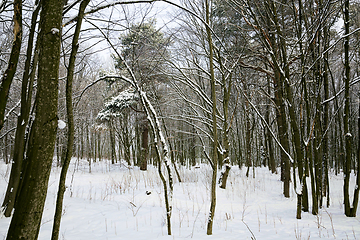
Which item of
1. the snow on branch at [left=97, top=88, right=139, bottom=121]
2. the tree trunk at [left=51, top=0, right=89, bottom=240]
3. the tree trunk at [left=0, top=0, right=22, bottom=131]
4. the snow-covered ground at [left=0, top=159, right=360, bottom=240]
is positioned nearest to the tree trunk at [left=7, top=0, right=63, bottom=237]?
the tree trunk at [left=51, top=0, right=89, bottom=240]

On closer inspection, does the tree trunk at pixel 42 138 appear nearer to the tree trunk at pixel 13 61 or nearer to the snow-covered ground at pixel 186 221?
the tree trunk at pixel 13 61

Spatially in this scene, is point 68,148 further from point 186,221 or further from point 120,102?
point 120,102

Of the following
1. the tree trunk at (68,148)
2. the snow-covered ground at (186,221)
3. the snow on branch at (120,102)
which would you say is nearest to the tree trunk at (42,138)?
the tree trunk at (68,148)

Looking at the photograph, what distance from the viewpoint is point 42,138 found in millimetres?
1341

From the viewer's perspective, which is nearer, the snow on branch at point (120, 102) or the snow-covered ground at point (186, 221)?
the snow-covered ground at point (186, 221)

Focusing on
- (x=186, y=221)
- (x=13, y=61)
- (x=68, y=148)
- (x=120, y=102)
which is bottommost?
(x=186, y=221)

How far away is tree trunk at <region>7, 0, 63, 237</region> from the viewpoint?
1.26 m

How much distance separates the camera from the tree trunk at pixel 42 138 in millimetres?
1262

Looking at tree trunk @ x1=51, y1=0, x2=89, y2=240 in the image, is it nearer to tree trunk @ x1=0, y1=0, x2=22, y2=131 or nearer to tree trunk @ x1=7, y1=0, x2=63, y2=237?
tree trunk @ x1=7, y1=0, x2=63, y2=237

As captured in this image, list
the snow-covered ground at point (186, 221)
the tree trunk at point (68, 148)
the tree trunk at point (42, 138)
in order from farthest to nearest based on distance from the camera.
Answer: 1. the snow-covered ground at point (186, 221)
2. the tree trunk at point (68, 148)
3. the tree trunk at point (42, 138)

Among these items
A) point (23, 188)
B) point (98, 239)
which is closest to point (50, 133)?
point (23, 188)

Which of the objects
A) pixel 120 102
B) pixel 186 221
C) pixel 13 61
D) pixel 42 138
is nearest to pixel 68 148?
pixel 42 138

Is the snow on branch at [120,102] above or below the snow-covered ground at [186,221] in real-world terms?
above

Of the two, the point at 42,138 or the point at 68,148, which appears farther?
the point at 68,148
